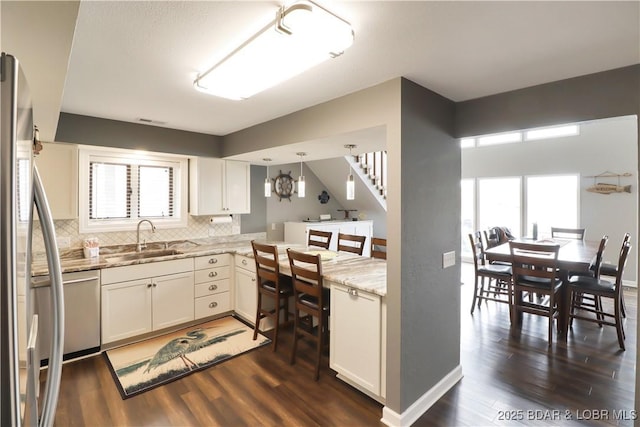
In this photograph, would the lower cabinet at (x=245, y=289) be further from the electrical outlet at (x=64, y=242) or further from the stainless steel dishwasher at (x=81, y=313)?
the electrical outlet at (x=64, y=242)

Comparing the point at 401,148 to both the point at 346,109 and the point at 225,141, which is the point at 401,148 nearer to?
the point at 346,109

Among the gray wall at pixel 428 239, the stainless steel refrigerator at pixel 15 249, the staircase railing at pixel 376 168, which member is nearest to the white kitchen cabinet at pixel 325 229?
the staircase railing at pixel 376 168

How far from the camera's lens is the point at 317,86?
2311mm

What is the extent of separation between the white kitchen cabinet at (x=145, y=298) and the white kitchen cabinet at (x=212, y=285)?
83 millimetres

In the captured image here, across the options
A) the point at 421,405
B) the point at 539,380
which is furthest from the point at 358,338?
the point at 539,380

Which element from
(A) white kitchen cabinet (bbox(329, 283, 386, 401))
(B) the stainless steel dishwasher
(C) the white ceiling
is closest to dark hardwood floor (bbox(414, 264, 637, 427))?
(A) white kitchen cabinet (bbox(329, 283, 386, 401))

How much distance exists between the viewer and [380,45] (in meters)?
1.71

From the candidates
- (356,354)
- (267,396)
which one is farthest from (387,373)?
(267,396)

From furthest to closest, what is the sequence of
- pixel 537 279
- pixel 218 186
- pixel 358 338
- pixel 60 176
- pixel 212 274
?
1. pixel 218 186
2. pixel 212 274
3. pixel 537 279
4. pixel 60 176
5. pixel 358 338

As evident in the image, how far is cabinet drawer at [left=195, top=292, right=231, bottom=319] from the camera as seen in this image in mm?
3739

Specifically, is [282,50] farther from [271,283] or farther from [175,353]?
[175,353]

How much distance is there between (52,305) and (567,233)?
689 centimetres

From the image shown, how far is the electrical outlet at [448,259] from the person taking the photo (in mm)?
2570

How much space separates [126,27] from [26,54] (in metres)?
0.50
